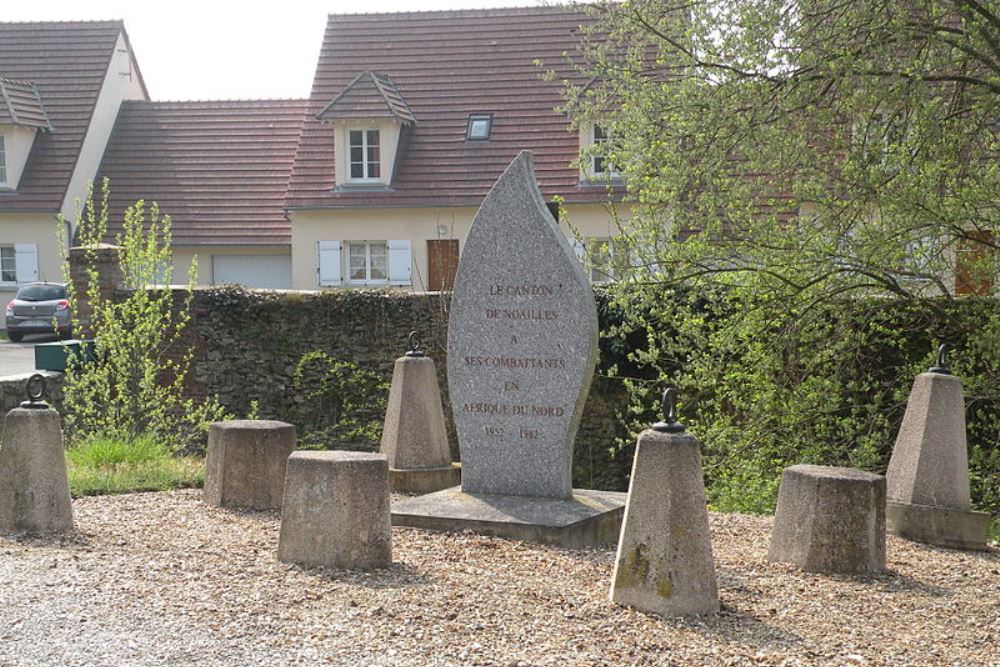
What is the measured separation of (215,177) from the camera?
31.7 metres

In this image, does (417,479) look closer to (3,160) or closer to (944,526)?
(944,526)

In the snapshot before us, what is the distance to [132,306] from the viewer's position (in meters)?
14.0

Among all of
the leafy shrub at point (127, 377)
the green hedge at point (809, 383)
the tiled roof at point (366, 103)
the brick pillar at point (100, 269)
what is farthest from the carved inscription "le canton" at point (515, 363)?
the tiled roof at point (366, 103)

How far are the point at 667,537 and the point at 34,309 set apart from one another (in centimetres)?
2590

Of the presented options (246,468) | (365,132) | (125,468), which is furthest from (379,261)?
(246,468)

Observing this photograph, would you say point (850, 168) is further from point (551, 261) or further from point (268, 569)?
point (268, 569)

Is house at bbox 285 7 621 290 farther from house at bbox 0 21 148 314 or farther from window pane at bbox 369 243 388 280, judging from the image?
house at bbox 0 21 148 314

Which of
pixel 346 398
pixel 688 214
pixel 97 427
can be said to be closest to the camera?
pixel 688 214

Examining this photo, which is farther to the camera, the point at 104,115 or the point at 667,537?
the point at 104,115

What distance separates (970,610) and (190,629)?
159 inches

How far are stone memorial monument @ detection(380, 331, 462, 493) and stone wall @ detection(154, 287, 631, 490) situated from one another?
20.7ft

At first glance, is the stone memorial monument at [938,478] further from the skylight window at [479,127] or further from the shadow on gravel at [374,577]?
the skylight window at [479,127]

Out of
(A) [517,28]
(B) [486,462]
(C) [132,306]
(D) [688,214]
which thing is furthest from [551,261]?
(A) [517,28]

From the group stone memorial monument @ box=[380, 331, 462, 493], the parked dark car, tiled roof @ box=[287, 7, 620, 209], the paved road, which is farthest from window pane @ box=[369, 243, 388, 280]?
stone memorial monument @ box=[380, 331, 462, 493]
